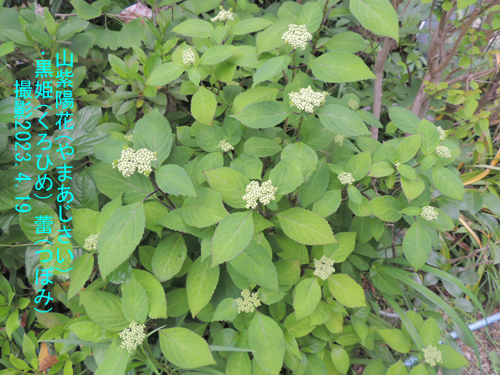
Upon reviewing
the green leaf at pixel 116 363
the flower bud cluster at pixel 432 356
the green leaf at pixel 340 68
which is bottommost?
the green leaf at pixel 116 363

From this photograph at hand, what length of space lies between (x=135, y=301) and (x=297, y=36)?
0.87 m

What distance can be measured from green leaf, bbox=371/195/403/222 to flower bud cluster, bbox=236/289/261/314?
0.47m

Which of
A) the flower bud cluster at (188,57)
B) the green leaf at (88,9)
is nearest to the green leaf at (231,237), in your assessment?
the flower bud cluster at (188,57)

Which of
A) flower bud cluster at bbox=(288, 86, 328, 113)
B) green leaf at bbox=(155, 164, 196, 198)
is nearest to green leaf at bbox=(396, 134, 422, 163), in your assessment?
flower bud cluster at bbox=(288, 86, 328, 113)

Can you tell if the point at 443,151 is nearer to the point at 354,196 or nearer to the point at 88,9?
the point at 354,196

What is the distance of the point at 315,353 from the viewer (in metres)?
1.04

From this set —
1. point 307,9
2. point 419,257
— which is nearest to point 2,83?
point 307,9

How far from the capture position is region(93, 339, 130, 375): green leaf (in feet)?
Result: 2.48

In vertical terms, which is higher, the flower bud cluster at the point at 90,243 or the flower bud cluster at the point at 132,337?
the flower bud cluster at the point at 90,243

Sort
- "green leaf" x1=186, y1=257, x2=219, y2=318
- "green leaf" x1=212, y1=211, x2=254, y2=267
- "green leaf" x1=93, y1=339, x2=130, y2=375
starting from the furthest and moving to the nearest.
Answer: "green leaf" x1=186, y1=257, x2=219, y2=318, "green leaf" x1=93, y1=339, x2=130, y2=375, "green leaf" x1=212, y1=211, x2=254, y2=267

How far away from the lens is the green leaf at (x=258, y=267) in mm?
764

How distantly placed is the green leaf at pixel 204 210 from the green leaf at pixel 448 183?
68 centimetres

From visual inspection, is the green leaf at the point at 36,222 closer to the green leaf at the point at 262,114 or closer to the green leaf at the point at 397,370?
the green leaf at the point at 262,114

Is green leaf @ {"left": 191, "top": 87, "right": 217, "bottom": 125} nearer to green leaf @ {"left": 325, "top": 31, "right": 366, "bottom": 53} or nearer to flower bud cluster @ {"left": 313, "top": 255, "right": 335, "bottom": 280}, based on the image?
green leaf @ {"left": 325, "top": 31, "right": 366, "bottom": 53}
